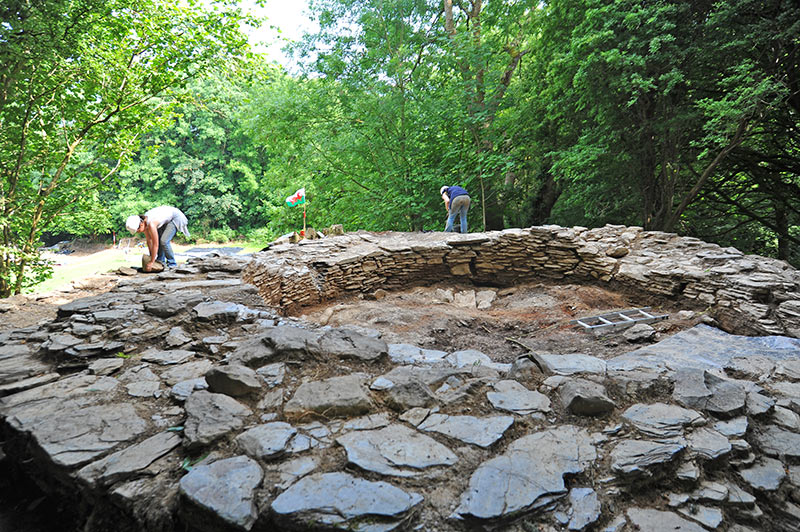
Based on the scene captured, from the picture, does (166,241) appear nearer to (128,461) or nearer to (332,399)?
(128,461)

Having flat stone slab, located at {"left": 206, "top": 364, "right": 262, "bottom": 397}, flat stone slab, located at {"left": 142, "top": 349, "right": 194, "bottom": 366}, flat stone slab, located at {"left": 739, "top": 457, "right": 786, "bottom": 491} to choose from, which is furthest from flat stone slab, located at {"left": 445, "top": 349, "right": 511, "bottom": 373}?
flat stone slab, located at {"left": 142, "top": 349, "right": 194, "bottom": 366}

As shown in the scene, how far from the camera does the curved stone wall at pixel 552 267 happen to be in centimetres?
368

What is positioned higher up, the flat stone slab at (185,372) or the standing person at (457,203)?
the standing person at (457,203)

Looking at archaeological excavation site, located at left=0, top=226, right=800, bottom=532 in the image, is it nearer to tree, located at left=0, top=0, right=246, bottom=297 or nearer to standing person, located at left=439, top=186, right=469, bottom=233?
tree, located at left=0, top=0, right=246, bottom=297

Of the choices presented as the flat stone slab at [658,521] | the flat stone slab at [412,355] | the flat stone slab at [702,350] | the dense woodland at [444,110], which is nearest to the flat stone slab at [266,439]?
the flat stone slab at [412,355]

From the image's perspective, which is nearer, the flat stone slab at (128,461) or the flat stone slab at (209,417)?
the flat stone slab at (128,461)

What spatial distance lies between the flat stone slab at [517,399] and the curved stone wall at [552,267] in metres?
3.01

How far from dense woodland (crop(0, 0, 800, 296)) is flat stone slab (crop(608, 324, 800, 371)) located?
364cm

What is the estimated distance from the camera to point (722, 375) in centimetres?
233

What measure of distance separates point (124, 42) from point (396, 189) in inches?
233

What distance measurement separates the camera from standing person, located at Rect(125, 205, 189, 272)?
209 inches

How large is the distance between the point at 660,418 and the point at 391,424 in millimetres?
1354

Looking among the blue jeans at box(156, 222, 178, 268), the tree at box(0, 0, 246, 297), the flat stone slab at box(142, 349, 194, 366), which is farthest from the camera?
the blue jeans at box(156, 222, 178, 268)

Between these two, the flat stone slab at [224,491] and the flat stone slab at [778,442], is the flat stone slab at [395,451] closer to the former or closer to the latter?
the flat stone slab at [224,491]
